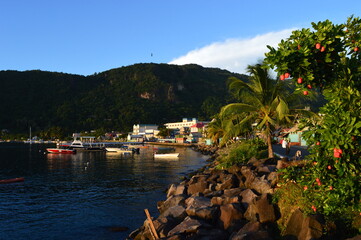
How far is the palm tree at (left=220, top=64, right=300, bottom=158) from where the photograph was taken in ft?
71.8

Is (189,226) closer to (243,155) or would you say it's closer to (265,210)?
(265,210)

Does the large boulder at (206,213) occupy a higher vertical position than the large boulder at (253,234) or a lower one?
lower

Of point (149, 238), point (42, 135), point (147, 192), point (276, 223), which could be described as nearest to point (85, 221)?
point (149, 238)

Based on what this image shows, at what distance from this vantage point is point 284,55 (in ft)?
24.9

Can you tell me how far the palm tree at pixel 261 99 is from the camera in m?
21.9

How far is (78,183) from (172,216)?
22.8m

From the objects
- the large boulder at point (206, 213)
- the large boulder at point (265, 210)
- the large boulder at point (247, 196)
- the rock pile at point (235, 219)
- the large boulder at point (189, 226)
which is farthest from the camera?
the large boulder at point (247, 196)

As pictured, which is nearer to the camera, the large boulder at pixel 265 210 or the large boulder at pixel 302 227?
the large boulder at pixel 302 227

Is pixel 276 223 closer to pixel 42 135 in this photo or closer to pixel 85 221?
pixel 85 221

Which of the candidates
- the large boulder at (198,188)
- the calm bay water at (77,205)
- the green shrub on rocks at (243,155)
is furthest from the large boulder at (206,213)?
the green shrub on rocks at (243,155)

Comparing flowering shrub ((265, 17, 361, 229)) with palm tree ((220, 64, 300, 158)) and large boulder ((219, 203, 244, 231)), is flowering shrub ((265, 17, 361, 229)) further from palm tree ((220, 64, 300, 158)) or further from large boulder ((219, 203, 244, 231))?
palm tree ((220, 64, 300, 158))

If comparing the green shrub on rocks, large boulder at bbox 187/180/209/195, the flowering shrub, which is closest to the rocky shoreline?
the flowering shrub

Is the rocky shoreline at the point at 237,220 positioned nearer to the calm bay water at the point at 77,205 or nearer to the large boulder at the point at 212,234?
the large boulder at the point at 212,234

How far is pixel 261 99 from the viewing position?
22266 millimetres
